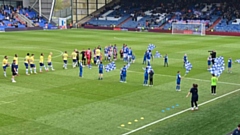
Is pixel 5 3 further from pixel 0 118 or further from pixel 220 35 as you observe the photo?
pixel 0 118

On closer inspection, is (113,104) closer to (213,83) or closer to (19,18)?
(213,83)

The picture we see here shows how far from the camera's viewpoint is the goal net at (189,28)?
72.3 m

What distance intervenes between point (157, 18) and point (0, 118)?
68.0 metres

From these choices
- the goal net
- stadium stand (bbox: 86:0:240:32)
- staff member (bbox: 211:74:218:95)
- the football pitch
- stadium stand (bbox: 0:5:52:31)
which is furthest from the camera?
stadium stand (bbox: 0:5:52:31)

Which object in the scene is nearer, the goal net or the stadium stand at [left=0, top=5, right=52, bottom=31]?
the goal net

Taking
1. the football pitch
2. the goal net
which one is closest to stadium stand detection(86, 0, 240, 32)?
the goal net

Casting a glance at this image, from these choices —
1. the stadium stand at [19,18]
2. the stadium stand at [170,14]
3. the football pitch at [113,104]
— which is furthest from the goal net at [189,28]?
the football pitch at [113,104]

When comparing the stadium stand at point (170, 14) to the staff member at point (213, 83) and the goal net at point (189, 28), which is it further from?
the staff member at point (213, 83)

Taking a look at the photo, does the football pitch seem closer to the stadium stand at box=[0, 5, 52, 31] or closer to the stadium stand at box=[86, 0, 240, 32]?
the stadium stand at box=[86, 0, 240, 32]

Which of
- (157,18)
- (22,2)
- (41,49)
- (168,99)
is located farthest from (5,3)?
(168,99)

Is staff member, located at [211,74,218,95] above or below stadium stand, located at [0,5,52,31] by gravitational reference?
below

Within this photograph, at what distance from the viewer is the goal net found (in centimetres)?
7231

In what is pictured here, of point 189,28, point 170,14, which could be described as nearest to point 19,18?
point 170,14

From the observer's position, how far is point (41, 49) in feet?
157
